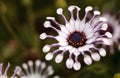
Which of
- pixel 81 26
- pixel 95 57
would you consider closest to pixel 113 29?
pixel 81 26

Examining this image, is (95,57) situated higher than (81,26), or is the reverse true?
(81,26)

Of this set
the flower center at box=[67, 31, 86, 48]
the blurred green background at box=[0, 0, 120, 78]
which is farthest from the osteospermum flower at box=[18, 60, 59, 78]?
the flower center at box=[67, 31, 86, 48]

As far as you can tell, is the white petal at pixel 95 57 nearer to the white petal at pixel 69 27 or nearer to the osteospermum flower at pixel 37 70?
the white petal at pixel 69 27

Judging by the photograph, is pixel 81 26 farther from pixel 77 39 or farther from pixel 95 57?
pixel 95 57

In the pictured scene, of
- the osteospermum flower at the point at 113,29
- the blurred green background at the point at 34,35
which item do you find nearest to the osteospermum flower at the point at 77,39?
the blurred green background at the point at 34,35

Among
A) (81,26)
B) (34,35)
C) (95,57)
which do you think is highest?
(34,35)

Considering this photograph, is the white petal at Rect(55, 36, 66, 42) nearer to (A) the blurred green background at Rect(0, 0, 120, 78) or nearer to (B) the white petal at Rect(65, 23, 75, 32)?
(B) the white petal at Rect(65, 23, 75, 32)
